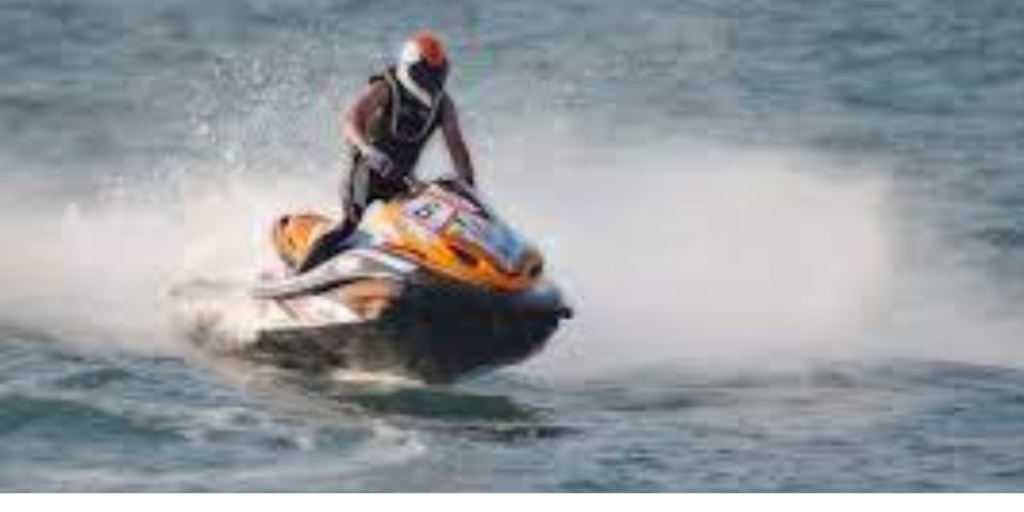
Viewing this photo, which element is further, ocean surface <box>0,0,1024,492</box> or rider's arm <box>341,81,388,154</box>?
rider's arm <box>341,81,388,154</box>

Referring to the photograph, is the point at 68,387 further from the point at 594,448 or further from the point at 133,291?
the point at 133,291

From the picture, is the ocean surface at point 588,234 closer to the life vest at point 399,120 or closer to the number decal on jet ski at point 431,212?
the number decal on jet ski at point 431,212

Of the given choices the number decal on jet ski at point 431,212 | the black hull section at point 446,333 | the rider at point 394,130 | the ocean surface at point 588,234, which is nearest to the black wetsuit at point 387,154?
the rider at point 394,130

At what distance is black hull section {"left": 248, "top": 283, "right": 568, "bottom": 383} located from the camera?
15.0 meters

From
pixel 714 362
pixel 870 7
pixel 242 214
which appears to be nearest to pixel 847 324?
pixel 714 362

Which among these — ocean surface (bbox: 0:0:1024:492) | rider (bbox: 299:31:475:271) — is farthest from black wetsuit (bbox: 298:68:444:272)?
ocean surface (bbox: 0:0:1024:492)

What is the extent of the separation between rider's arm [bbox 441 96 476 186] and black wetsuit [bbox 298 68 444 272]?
0.05 metres

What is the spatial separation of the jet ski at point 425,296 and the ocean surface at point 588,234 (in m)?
0.23

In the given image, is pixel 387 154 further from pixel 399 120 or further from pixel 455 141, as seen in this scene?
pixel 455 141

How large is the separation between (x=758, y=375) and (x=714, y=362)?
0.43 meters

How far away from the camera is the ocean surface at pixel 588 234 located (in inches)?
552

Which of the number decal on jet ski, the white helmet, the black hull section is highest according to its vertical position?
the white helmet

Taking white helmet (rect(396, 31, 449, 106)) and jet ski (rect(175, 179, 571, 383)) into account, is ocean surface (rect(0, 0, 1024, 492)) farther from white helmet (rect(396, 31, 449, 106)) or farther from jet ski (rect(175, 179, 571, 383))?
white helmet (rect(396, 31, 449, 106))

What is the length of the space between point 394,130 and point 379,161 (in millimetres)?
233
